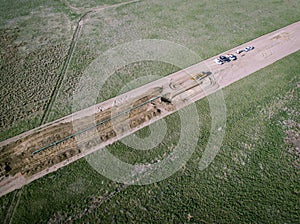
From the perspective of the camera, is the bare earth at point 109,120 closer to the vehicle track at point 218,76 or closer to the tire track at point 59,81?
the vehicle track at point 218,76

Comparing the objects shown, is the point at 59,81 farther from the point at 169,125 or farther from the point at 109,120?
the point at 169,125

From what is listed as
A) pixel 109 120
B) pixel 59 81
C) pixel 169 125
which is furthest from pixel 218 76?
pixel 59 81

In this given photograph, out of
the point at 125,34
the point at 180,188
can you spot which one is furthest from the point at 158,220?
the point at 125,34

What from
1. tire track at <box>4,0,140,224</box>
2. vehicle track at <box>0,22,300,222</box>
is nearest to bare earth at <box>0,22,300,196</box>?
vehicle track at <box>0,22,300,222</box>

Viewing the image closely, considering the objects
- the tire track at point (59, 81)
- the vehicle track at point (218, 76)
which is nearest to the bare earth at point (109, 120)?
the vehicle track at point (218, 76)

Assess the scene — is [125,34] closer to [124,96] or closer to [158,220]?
[124,96]
